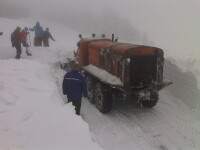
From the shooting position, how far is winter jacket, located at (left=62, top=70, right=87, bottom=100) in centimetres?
789

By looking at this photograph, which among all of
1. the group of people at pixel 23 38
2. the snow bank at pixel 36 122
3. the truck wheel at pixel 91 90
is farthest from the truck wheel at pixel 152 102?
the group of people at pixel 23 38

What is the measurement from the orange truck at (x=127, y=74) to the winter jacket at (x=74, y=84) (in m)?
1.42

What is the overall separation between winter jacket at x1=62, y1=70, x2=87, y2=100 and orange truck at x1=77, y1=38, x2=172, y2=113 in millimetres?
1422

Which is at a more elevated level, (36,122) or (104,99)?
(36,122)

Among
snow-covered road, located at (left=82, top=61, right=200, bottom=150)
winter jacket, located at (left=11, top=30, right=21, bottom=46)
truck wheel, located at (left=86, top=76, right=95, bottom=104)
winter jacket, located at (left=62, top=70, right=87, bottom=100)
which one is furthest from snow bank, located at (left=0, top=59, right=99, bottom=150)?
winter jacket, located at (left=11, top=30, right=21, bottom=46)

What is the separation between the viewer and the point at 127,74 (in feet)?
30.1

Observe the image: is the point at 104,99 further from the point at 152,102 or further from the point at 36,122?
the point at 36,122

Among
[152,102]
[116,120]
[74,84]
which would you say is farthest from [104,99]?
[74,84]

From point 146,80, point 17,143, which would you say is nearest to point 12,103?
point 17,143

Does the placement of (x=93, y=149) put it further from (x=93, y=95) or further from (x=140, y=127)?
(x=93, y=95)

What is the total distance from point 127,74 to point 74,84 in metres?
1.94

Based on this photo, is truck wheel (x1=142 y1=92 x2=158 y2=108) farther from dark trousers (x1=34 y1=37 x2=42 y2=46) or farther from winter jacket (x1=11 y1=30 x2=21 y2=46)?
dark trousers (x1=34 y1=37 x2=42 y2=46)

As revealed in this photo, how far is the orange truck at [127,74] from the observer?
9.15 metres

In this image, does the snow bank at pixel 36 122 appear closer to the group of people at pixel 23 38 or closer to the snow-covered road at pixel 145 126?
the snow-covered road at pixel 145 126
